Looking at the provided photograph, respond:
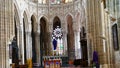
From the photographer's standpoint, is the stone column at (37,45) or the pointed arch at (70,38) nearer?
the stone column at (37,45)

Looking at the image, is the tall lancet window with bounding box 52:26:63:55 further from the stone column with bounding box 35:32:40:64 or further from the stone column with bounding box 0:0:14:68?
the stone column with bounding box 0:0:14:68

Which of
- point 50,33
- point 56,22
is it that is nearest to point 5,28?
point 50,33

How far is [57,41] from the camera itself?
113 feet

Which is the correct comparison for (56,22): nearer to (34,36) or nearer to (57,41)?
(57,41)

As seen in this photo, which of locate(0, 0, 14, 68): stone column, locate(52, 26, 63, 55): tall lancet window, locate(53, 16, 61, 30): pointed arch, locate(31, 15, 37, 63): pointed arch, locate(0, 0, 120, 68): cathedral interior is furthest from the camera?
locate(53, 16, 61, 30): pointed arch

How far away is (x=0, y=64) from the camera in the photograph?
1933 cm

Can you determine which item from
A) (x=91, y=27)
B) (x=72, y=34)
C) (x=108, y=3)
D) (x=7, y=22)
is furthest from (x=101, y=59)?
(x=72, y=34)

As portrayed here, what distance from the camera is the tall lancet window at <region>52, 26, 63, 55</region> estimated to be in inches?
1297

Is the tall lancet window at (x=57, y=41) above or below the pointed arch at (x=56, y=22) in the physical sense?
below

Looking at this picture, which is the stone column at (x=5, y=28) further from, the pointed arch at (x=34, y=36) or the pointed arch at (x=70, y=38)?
the pointed arch at (x=70, y=38)

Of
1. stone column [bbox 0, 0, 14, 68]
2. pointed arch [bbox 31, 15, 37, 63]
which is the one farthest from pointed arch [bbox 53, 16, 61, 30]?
stone column [bbox 0, 0, 14, 68]

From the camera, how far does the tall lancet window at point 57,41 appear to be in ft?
108

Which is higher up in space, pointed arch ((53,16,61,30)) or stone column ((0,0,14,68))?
pointed arch ((53,16,61,30))

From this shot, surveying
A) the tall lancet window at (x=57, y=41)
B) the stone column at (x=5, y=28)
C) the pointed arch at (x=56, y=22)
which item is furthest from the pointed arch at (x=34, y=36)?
the stone column at (x=5, y=28)
